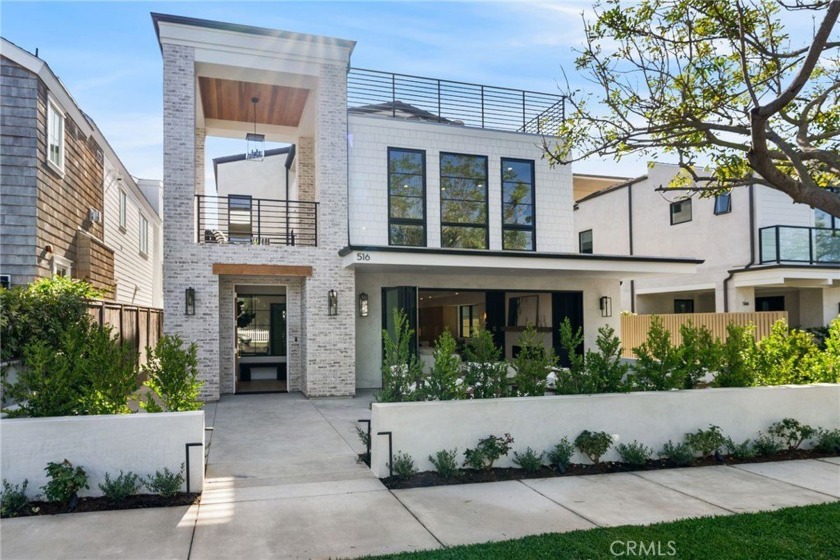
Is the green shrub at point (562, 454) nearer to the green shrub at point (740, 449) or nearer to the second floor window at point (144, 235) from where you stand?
the green shrub at point (740, 449)

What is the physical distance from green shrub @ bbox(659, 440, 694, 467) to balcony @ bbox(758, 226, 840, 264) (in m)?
13.0

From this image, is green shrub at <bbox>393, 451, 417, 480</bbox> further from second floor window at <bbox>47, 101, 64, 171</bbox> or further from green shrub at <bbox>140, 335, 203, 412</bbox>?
second floor window at <bbox>47, 101, 64, 171</bbox>

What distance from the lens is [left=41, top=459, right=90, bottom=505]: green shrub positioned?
5289 mm

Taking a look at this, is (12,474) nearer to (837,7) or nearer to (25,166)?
(25,166)

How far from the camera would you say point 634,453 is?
698 cm

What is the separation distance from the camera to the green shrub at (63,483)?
5289 mm

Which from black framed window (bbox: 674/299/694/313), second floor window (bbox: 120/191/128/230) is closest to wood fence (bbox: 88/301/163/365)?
second floor window (bbox: 120/191/128/230)

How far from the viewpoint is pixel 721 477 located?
6648 mm

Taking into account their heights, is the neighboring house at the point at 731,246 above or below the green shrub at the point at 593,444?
above

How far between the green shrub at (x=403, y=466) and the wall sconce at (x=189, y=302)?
679 cm

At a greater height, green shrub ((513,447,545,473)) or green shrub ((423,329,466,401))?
green shrub ((423,329,466,401))

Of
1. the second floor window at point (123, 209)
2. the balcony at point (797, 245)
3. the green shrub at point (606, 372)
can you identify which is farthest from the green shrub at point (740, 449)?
the second floor window at point (123, 209)

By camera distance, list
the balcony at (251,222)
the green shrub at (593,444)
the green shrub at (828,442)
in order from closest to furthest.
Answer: the green shrub at (593,444)
the green shrub at (828,442)
the balcony at (251,222)

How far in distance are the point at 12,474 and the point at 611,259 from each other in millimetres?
11504
